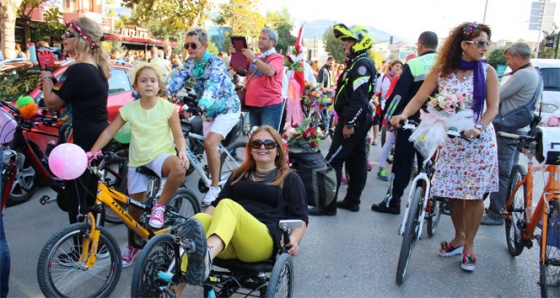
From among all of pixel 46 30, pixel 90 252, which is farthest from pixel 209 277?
pixel 46 30

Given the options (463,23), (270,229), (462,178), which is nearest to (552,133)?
(462,178)

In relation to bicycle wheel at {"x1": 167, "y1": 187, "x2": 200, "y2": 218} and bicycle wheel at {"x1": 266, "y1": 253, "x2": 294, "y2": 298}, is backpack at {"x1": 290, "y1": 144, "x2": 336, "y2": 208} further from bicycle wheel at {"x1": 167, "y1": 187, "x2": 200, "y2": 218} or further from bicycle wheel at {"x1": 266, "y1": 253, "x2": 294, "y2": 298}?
bicycle wheel at {"x1": 266, "y1": 253, "x2": 294, "y2": 298}

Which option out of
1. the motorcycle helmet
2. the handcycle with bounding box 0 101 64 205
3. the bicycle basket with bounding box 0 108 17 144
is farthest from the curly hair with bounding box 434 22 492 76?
the bicycle basket with bounding box 0 108 17 144

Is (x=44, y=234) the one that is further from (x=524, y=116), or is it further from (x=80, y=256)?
(x=524, y=116)

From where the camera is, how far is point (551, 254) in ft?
10.6

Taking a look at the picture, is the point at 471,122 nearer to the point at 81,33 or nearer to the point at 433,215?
the point at 433,215

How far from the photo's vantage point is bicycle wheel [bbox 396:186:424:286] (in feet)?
11.0

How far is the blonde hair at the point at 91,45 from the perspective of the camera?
3379mm

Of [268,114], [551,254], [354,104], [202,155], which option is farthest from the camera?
[268,114]

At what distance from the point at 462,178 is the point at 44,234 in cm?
396

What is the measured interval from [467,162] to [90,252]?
3009 millimetres

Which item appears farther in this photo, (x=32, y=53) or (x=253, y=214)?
(x=32, y=53)

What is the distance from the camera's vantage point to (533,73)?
4.62m

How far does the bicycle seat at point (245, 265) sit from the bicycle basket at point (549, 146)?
83.2 inches
